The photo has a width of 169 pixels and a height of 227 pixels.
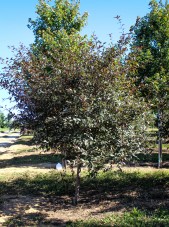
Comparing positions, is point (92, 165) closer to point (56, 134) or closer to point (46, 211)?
point (56, 134)

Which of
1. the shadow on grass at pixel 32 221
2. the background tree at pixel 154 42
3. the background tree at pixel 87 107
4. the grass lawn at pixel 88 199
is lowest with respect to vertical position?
the shadow on grass at pixel 32 221

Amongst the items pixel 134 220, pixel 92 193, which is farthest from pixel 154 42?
pixel 134 220

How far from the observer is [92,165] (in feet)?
27.6

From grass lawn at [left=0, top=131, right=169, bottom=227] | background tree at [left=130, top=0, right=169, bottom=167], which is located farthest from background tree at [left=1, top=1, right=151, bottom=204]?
background tree at [left=130, top=0, right=169, bottom=167]

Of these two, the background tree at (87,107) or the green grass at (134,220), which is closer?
the green grass at (134,220)

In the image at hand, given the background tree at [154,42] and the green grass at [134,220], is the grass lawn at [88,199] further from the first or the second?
the background tree at [154,42]

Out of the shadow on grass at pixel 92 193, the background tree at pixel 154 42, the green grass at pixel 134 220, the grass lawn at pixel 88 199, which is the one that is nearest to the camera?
the green grass at pixel 134 220

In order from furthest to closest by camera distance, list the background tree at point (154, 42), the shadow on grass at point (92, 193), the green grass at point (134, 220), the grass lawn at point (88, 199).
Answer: the background tree at point (154, 42), the shadow on grass at point (92, 193), the grass lawn at point (88, 199), the green grass at point (134, 220)

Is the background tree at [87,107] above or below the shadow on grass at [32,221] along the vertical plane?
above

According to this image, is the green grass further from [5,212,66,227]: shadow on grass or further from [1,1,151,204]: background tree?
[1,1,151,204]: background tree

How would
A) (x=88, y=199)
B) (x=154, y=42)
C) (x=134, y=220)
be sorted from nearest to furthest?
(x=134, y=220) → (x=88, y=199) → (x=154, y=42)

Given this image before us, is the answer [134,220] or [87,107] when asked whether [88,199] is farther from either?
[87,107]

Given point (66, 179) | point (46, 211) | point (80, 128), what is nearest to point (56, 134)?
point (80, 128)

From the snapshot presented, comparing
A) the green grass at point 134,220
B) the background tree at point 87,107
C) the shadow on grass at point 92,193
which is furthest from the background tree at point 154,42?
the green grass at point 134,220
